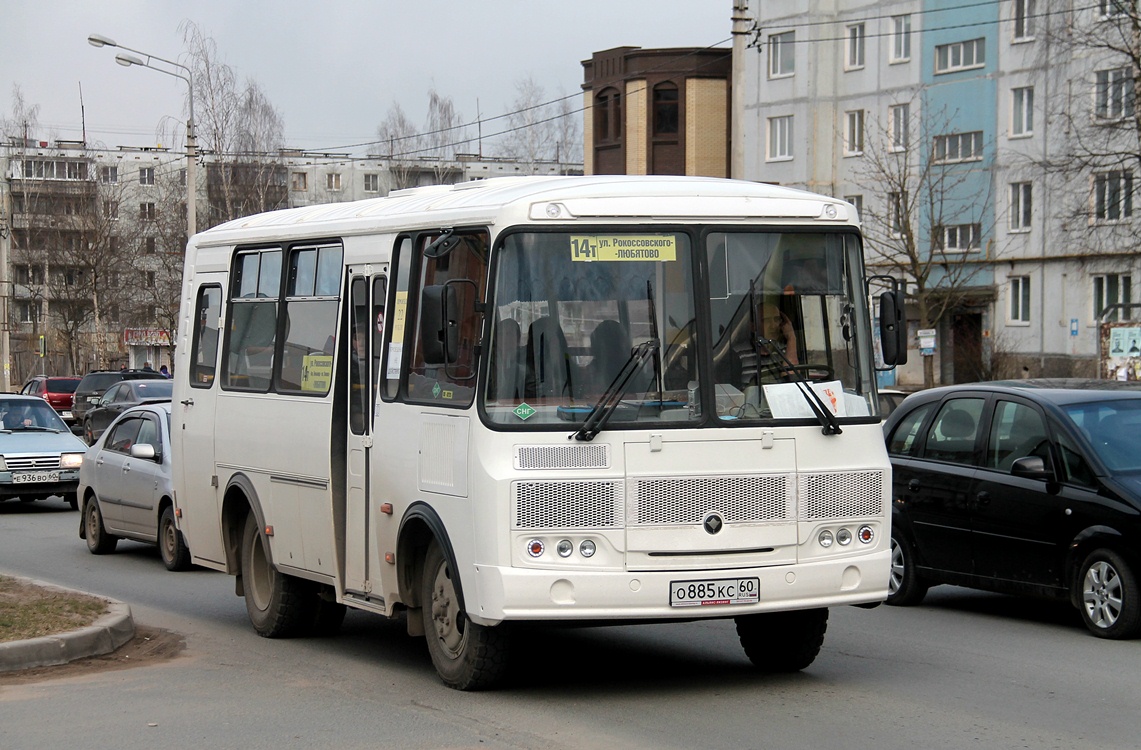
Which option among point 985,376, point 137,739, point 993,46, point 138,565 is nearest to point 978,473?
point 137,739

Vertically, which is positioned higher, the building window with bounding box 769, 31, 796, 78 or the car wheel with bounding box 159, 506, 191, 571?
the building window with bounding box 769, 31, 796, 78

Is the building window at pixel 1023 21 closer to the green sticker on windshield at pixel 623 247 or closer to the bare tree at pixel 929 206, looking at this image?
the bare tree at pixel 929 206

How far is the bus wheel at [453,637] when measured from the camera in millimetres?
8133

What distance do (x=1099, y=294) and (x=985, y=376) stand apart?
5534 millimetres

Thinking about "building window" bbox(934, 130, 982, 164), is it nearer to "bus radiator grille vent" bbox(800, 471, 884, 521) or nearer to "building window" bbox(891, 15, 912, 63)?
"building window" bbox(891, 15, 912, 63)

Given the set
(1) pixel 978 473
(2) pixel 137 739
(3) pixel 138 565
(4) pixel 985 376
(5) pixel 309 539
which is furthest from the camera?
(4) pixel 985 376

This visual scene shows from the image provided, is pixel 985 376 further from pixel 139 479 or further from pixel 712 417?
pixel 712 417

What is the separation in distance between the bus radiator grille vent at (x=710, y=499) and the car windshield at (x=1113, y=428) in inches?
140

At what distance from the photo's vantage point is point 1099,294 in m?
54.6

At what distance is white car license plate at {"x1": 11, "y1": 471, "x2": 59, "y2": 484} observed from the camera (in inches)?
872

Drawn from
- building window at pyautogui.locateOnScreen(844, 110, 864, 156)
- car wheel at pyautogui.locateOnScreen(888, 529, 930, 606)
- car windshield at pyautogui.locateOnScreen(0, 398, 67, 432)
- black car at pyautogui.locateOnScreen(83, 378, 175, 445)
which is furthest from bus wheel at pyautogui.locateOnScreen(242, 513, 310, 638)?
building window at pyautogui.locateOnScreen(844, 110, 864, 156)

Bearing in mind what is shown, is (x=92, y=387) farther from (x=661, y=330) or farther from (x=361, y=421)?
(x=661, y=330)

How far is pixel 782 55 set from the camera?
6600cm

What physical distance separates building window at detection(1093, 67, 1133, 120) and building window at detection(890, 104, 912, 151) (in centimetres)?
824
